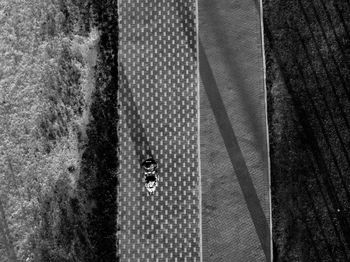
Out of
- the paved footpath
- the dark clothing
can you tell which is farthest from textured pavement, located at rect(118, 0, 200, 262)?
the dark clothing

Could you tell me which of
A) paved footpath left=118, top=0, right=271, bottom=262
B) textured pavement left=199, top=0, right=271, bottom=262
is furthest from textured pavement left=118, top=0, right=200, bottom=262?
textured pavement left=199, top=0, right=271, bottom=262

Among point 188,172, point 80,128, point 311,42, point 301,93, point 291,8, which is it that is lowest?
point 188,172

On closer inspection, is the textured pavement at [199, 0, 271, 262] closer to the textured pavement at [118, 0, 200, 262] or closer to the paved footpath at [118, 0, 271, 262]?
the paved footpath at [118, 0, 271, 262]

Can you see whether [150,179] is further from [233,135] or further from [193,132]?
[233,135]

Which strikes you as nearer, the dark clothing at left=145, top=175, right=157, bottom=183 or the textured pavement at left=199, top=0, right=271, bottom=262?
the dark clothing at left=145, top=175, right=157, bottom=183

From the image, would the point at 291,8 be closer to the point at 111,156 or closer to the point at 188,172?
the point at 188,172

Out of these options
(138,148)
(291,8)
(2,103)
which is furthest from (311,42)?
(2,103)
